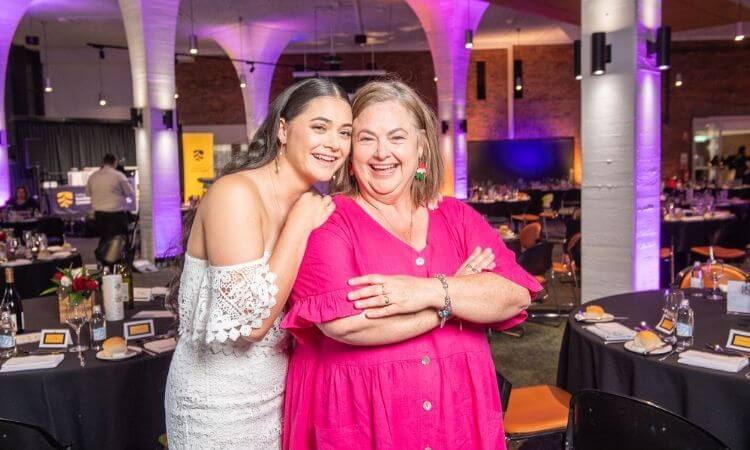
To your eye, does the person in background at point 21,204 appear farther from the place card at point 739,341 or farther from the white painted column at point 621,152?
the place card at point 739,341

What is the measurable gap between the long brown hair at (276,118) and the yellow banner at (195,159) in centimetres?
1648

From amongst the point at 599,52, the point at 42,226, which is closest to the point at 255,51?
the point at 42,226

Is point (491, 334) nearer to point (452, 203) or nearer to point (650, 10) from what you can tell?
point (650, 10)

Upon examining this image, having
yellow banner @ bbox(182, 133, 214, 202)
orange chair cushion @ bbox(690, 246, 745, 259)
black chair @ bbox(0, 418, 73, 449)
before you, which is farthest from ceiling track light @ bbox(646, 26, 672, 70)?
yellow banner @ bbox(182, 133, 214, 202)

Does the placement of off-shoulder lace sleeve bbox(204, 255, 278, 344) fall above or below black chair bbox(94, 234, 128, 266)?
above

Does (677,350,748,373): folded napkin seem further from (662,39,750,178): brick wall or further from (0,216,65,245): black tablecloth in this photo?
(662,39,750,178): brick wall

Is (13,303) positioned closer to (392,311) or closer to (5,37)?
(392,311)

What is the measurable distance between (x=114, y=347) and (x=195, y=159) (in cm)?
1574

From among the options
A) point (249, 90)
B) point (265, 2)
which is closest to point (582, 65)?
point (265, 2)

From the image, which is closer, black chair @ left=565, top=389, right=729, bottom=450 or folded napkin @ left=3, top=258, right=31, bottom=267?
black chair @ left=565, top=389, right=729, bottom=450

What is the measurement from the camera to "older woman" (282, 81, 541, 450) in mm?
1516

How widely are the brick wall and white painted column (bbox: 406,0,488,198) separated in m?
7.62

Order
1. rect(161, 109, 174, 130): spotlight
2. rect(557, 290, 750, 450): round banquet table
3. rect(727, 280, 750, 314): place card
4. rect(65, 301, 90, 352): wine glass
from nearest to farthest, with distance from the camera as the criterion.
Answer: rect(557, 290, 750, 450): round banquet table < rect(65, 301, 90, 352): wine glass < rect(727, 280, 750, 314): place card < rect(161, 109, 174, 130): spotlight

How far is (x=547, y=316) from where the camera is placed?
22.4ft
